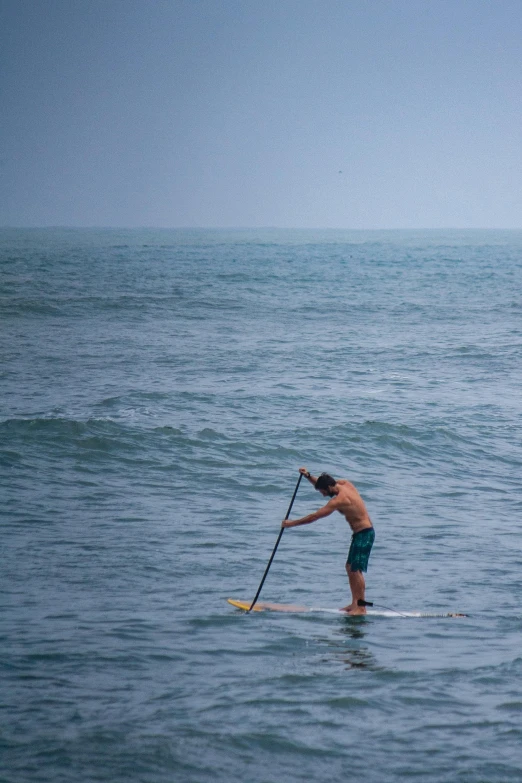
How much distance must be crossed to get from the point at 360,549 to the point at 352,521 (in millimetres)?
370

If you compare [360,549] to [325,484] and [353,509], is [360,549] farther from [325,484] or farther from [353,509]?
[325,484]

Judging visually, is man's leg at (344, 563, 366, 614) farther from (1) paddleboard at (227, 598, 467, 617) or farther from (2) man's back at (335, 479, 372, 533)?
(2) man's back at (335, 479, 372, 533)

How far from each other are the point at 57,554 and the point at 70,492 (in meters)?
3.31

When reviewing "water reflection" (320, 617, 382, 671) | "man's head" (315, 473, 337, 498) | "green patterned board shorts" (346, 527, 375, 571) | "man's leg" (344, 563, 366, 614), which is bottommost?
"water reflection" (320, 617, 382, 671)

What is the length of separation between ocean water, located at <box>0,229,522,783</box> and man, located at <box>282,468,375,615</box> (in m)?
0.44

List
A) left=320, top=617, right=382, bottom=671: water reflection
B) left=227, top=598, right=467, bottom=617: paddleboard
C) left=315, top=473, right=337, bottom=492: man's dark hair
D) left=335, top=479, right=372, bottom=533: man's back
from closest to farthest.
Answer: left=320, top=617, right=382, bottom=671: water reflection
left=227, top=598, right=467, bottom=617: paddleboard
left=315, top=473, right=337, bottom=492: man's dark hair
left=335, top=479, right=372, bottom=533: man's back

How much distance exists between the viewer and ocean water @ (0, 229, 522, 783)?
292 inches

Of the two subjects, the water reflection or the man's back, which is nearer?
the water reflection

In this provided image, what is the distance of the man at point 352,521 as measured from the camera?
10727 millimetres

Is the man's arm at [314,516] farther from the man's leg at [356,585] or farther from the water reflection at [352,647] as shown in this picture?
the water reflection at [352,647]

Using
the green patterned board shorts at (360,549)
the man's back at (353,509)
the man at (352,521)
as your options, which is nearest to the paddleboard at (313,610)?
the man at (352,521)

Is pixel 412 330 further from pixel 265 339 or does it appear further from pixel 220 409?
pixel 220 409

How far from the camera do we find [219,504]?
15109 mm

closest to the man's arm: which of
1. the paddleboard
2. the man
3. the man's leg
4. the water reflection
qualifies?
the man
